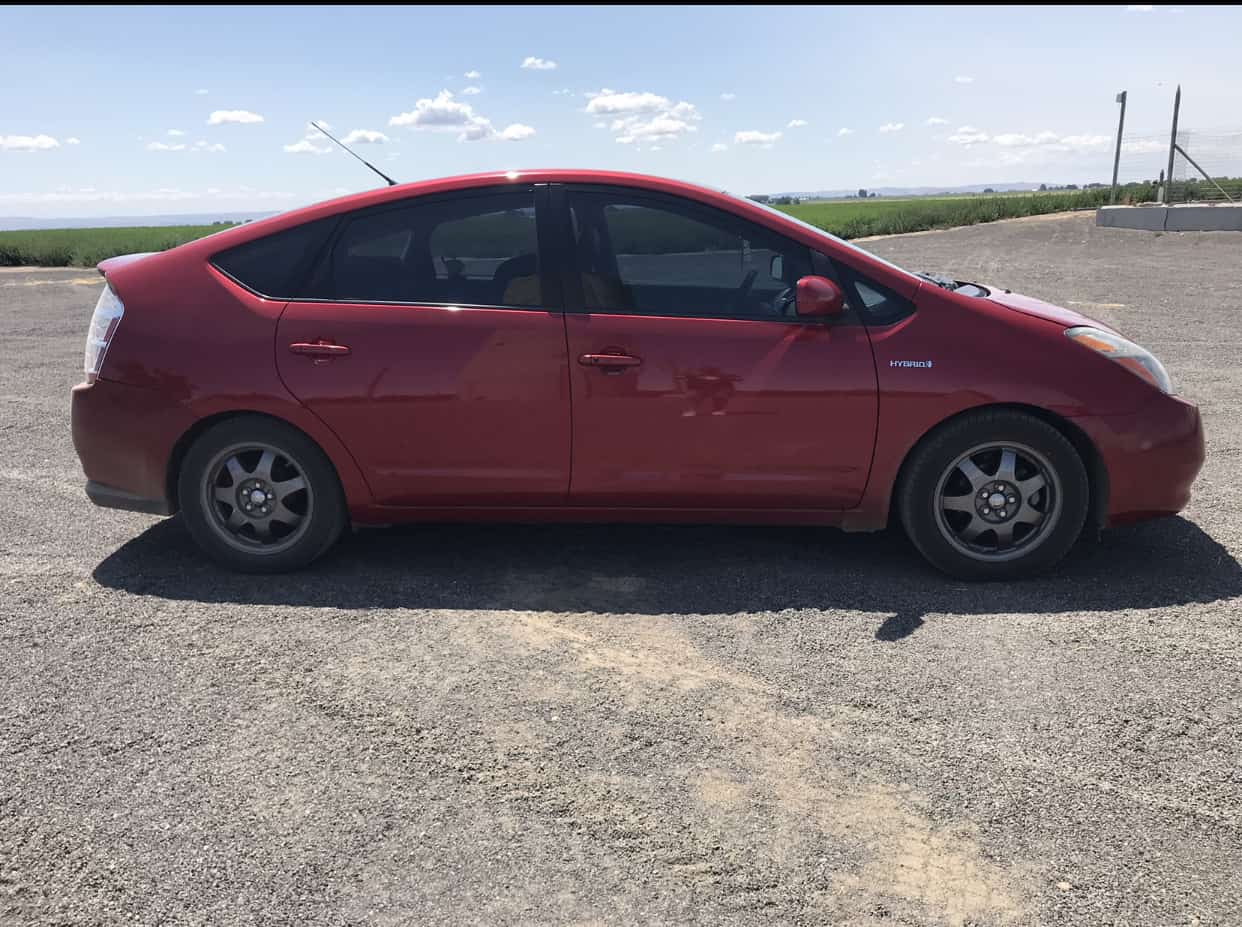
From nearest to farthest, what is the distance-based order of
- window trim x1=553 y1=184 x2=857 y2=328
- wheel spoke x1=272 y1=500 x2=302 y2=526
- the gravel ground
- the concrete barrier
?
1. the gravel ground
2. window trim x1=553 y1=184 x2=857 y2=328
3. wheel spoke x1=272 y1=500 x2=302 y2=526
4. the concrete barrier

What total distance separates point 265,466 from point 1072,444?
352cm

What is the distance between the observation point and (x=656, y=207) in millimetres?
4434

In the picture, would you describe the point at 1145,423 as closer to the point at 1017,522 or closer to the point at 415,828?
the point at 1017,522

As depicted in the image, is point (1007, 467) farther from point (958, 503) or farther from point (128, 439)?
point (128, 439)

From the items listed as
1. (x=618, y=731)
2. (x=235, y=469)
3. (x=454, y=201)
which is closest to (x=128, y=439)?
(x=235, y=469)

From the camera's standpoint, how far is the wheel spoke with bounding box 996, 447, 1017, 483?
4.35m

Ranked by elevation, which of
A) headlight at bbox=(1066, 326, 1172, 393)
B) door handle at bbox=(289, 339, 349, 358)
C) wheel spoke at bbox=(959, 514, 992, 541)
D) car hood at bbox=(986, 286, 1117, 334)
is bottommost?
wheel spoke at bbox=(959, 514, 992, 541)

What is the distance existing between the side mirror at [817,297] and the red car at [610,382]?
0.01m

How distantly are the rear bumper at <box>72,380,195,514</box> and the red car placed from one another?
1 cm

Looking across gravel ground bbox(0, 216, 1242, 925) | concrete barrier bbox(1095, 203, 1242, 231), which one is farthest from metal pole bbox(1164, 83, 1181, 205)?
gravel ground bbox(0, 216, 1242, 925)

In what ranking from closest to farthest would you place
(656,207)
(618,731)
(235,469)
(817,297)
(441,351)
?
(618,731) → (817,297) → (441,351) → (656,207) → (235,469)

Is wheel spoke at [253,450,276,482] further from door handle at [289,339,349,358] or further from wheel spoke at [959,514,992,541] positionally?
wheel spoke at [959,514,992,541]

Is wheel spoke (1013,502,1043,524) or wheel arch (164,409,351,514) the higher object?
wheel arch (164,409,351,514)

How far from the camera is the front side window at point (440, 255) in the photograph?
441cm
